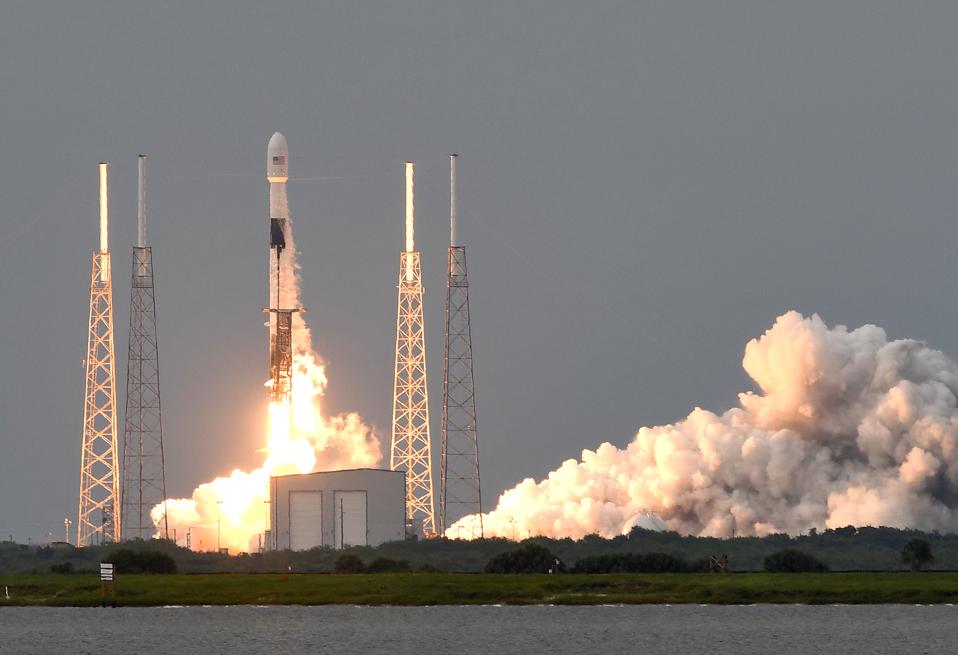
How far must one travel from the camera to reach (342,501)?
470 feet

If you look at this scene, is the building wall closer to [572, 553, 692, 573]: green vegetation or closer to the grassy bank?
[572, 553, 692, 573]: green vegetation

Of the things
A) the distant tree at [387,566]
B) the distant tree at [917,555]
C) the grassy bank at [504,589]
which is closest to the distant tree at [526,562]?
the grassy bank at [504,589]

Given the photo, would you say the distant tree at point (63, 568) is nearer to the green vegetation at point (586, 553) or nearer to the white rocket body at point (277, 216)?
the green vegetation at point (586, 553)

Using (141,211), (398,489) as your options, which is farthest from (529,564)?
(141,211)

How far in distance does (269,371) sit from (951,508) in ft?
122

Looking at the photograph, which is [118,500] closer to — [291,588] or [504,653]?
[291,588]

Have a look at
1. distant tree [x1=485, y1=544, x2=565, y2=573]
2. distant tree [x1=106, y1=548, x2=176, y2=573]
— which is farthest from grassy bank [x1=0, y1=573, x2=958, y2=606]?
distant tree [x1=106, y1=548, x2=176, y2=573]

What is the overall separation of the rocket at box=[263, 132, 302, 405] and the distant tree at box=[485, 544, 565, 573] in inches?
989

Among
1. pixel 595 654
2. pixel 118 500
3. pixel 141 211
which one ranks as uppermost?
pixel 141 211

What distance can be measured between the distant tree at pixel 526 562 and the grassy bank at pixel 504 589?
3.37 m

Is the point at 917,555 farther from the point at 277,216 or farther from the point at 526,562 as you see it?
the point at 277,216

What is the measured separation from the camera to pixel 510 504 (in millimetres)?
156875

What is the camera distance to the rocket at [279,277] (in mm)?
144250

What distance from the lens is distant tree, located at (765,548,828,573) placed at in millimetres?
124375
